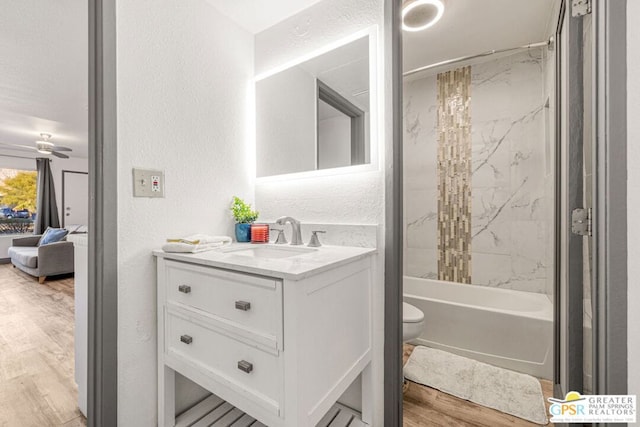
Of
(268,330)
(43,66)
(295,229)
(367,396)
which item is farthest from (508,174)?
(43,66)

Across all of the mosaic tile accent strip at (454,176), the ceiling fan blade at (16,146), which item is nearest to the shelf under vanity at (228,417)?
the mosaic tile accent strip at (454,176)

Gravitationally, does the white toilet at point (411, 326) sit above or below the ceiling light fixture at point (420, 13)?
below

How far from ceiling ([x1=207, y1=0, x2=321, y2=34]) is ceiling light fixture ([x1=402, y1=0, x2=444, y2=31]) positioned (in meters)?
0.65

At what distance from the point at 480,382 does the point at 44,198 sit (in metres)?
8.24

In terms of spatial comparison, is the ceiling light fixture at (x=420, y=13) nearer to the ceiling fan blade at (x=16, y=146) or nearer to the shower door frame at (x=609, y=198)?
the shower door frame at (x=609, y=198)

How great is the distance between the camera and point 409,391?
1.66 meters

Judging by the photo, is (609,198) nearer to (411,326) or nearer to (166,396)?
(411,326)

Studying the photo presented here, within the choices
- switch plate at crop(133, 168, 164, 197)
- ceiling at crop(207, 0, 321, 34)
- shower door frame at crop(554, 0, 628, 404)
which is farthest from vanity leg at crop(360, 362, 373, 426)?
ceiling at crop(207, 0, 321, 34)

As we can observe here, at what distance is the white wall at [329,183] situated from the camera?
1.31 m

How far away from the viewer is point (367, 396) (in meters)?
1.29

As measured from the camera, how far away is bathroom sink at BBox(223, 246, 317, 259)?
138 cm

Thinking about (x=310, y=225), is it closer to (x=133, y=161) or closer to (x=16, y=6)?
(x=133, y=161)

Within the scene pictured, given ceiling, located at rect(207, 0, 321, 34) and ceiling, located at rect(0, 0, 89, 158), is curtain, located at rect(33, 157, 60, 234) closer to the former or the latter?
ceiling, located at rect(0, 0, 89, 158)
